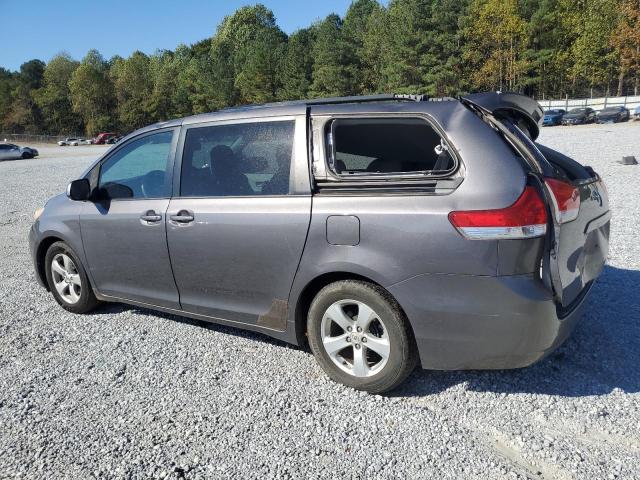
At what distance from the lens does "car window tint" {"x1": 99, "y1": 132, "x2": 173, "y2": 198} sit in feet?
14.0

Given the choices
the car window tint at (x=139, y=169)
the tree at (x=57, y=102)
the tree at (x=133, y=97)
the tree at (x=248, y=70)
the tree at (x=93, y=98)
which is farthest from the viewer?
the tree at (x=57, y=102)

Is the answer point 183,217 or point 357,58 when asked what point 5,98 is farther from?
point 183,217

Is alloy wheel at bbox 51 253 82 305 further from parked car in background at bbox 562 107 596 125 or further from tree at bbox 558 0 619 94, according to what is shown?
tree at bbox 558 0 619 94

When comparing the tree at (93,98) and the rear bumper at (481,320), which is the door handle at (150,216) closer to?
the rear bumper at (481,320)

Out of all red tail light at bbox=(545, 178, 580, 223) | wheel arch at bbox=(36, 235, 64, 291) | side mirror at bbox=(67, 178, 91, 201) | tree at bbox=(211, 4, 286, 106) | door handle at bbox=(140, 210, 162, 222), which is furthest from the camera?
tree at bbox=(211, 4, 286, 106)

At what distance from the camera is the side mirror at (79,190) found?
4551 mm

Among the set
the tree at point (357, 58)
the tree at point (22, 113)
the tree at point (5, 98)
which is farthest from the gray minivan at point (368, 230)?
the tree at point (5, 98)

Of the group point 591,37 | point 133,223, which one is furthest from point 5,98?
point 133,223

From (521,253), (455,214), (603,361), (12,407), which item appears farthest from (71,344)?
(603,361)

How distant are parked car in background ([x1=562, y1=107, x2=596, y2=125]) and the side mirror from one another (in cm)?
4767

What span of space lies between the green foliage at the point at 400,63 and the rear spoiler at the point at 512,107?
4810 cm

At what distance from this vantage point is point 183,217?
3.94 meters

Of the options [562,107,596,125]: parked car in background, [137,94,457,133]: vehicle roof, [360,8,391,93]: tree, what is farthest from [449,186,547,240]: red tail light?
[360,8,391,93]: tree

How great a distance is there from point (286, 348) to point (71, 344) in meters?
1.79
